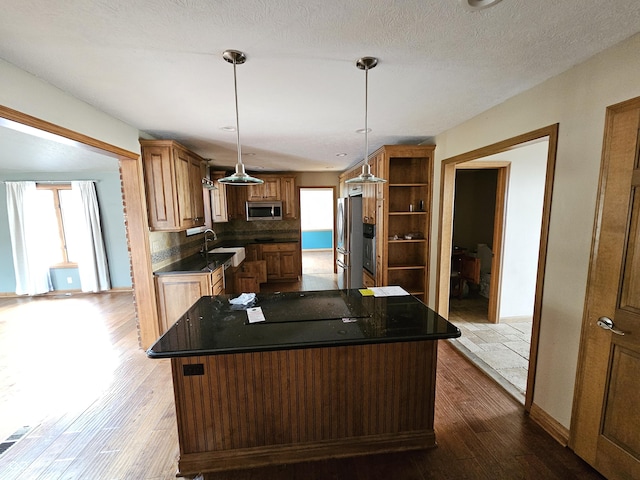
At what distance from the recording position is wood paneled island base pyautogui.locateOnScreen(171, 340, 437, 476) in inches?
62.2

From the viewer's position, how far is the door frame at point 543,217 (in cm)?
181

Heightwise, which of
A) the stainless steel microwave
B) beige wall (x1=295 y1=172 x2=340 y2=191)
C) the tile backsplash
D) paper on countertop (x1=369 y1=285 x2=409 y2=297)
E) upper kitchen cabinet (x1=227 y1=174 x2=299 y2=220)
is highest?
beige wall (x1=295 y1=172 x2=340 y2=191)

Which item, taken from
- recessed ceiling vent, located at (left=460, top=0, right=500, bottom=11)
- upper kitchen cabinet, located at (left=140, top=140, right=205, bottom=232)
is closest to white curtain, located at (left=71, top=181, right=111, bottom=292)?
upper kitchen cabinet, located at (left=140, top=140, right=205, bottom=232)

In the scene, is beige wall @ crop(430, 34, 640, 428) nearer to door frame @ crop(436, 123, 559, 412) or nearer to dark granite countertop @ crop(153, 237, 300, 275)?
door frame @ crop(436, 123, 559, 412)

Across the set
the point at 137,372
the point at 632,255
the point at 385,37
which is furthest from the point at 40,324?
the point at 632,255

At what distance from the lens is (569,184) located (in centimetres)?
169

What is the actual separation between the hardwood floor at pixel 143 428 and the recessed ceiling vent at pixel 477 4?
2392mm

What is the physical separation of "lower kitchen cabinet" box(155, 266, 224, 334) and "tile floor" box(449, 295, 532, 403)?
9.78 ft

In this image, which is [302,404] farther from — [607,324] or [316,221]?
[316,221]

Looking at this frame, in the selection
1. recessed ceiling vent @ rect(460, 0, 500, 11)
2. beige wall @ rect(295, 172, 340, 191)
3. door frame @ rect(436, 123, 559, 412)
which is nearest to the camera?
recessed ceiling vent @ rect(460, 0, 500, 11)

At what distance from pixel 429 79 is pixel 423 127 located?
112 cm

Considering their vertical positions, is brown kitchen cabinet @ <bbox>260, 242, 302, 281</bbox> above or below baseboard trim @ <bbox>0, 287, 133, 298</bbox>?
above

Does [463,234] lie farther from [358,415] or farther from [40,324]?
[40,324]

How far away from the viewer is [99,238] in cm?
508
